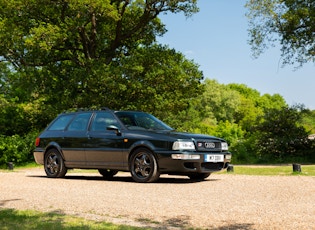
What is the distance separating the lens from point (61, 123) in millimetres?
13969

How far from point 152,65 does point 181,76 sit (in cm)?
157

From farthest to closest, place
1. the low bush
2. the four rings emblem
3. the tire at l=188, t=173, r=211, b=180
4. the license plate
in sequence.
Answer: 1. the low bush
2. the tire at l=188, t=173, r=211, b=180
3. the four rings emblem
4. the license plate

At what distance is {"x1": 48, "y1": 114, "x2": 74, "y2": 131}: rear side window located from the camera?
13842mm

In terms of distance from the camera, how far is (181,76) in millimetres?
26797

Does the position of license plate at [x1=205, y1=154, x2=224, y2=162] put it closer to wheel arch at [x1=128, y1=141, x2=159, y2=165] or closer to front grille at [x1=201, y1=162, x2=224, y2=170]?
front grille at [x1=201, y1=162, x2=224, y2=170]

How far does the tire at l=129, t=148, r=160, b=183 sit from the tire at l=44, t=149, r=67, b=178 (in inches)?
93.6

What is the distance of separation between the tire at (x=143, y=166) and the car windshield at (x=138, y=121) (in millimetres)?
837

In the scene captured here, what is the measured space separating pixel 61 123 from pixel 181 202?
643 centimetres

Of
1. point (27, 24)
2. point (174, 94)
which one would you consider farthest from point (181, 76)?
point (27, 24)

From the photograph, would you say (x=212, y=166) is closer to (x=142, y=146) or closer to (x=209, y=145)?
(x=209, y=145)

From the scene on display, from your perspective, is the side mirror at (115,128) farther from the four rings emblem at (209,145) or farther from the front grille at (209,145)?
the four rings emblem at (209,145)

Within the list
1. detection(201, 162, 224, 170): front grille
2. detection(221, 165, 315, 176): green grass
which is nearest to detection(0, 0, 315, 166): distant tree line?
detection(221, 165, 315, 176): green grass

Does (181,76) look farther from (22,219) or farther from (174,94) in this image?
(22,219)

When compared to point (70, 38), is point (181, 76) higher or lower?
lower
